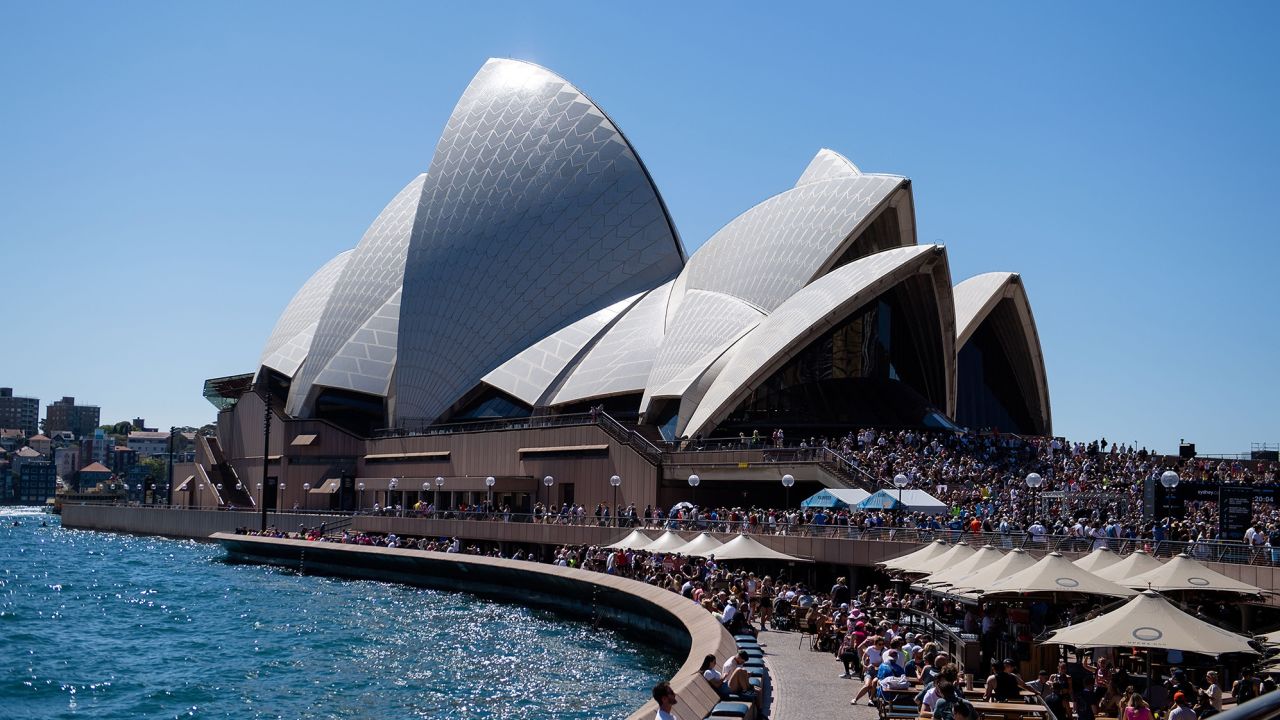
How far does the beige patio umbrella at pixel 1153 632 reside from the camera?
11.6 meters

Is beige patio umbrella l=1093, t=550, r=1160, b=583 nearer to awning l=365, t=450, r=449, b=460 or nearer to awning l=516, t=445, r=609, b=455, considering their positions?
awning l=516, t=445, r=609, b=455

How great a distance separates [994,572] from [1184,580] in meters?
2.31

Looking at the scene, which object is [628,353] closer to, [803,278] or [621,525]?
[803,278]

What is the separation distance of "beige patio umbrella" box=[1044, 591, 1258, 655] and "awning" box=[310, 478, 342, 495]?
46027 millimetres

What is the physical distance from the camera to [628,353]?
45.0 m

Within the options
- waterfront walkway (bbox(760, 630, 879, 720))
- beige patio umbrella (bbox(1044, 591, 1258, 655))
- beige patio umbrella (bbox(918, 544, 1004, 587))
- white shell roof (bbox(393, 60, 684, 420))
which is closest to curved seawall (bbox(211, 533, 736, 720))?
waterfront walkway (bbox(760, 630, 879, 720))

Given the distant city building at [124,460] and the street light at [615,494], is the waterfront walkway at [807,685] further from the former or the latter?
the distant city building at [124,460]

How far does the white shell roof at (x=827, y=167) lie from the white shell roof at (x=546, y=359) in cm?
985

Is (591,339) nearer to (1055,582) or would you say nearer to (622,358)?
(622,358)

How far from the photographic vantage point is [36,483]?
16575 cm

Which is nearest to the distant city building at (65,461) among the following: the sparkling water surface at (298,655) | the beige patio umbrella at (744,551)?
the sparkling water surface at (298,655)

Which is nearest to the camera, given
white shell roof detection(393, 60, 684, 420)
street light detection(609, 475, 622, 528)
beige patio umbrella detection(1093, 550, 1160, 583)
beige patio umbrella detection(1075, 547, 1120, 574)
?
beige patio umbrella detection(1093, 550, 1160, 583)

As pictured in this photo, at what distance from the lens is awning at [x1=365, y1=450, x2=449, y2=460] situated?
49219 mm

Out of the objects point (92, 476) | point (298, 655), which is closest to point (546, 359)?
point (298, 655)
